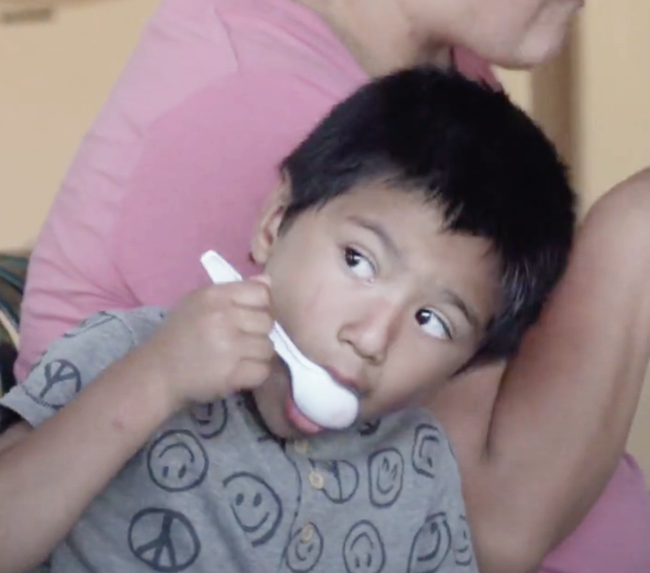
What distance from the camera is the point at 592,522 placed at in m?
0.80

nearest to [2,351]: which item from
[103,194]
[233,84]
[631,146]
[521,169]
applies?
[103,194]

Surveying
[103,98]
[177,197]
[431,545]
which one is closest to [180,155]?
[177,197]

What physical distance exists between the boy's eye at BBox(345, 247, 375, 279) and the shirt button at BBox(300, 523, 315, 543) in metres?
0.16

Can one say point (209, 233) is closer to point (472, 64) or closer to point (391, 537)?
point (391, 537)

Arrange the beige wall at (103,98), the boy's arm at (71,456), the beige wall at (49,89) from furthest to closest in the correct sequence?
the beige wall at (49,89)
the beige wall at (103,98)
the boy's arm at (71,456)

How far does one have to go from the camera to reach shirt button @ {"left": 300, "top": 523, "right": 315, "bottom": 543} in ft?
2.14

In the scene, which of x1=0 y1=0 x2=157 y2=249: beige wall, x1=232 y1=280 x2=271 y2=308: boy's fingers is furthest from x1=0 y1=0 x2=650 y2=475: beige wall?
x1=232 y1=280 x2=271 y2=308: boy's fingers

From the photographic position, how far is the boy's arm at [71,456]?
55 centimetres

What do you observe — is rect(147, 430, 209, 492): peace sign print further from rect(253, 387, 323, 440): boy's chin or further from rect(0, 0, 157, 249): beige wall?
rect(0, 0, 157, 249): beige wall

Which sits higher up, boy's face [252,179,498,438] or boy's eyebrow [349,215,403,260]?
boy's eyebrow [349,215,403,260]

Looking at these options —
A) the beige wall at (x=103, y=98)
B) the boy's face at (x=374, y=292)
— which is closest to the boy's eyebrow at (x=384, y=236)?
the boy's face at (x=374, y=292)

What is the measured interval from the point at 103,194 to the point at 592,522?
0.43m

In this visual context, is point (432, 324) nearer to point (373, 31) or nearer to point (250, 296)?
point (250, 296)

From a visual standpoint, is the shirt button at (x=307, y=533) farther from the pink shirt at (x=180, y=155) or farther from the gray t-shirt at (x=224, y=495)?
the pink shirt at (x=180, y=155)
